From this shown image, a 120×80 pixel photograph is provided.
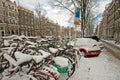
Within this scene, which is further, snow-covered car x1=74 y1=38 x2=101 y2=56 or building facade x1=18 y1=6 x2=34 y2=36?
building facade x1=18 y1=6 x2=34 y2=36

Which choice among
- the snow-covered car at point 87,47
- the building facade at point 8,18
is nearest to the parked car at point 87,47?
the snow-covered car at point 87,47

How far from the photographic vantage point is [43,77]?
348 cm

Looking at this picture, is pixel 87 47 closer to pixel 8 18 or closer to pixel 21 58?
pixel 21 58

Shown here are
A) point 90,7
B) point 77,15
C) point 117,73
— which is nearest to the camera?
point 117,73

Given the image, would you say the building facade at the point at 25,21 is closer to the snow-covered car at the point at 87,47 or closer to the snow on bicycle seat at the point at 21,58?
the snow-covered car at the point at 87,47

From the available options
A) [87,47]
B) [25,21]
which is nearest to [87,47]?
[87,47]

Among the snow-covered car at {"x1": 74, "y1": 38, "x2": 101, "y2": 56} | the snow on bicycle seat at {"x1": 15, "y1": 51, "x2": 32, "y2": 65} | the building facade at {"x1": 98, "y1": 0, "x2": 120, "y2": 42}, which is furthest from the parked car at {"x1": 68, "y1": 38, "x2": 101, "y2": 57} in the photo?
the building facade at {"x1": 98, "y1": 0, "x2": 120, "y2": 42}

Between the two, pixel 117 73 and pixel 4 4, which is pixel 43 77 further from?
pixel 4 4

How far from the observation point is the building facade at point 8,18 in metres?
44.1

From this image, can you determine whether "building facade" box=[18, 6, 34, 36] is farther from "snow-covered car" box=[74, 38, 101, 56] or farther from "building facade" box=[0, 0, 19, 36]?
"snow-covered car" box=[74, 38, 101, 56]

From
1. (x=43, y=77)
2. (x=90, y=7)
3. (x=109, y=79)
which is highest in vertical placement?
(x=90, y=7)

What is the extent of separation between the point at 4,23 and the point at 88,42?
4065 cm

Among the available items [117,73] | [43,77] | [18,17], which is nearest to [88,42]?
[117,73]

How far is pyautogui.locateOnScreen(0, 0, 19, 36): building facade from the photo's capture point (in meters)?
44.1
